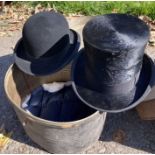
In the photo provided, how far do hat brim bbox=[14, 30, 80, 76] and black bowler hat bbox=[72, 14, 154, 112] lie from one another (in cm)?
9

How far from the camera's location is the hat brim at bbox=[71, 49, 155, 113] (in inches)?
103

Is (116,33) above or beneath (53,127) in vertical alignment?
above

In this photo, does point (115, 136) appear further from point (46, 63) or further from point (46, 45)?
point (46, 45)

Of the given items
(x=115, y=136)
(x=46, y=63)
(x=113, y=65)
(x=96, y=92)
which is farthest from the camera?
(x=115, y=136)

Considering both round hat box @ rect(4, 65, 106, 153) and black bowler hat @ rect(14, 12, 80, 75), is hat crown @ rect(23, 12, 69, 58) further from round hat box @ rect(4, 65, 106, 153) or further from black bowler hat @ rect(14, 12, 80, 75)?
round hat box @ rect(4, 65, 106, 153)

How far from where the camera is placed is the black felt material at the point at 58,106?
10.2 ft

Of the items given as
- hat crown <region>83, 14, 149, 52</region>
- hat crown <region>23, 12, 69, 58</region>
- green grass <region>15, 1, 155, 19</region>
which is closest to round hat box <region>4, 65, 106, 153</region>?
hat crown <region>23, 12, 69, 58</region>

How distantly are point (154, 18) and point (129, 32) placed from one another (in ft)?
6.27

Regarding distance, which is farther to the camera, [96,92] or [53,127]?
[96,92]

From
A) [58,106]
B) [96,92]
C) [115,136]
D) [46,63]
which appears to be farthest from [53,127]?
[115,136]

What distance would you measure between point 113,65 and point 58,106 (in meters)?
0.98

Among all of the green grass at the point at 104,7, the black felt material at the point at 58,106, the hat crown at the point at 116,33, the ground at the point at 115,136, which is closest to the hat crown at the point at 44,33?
the hat crown at the point at 116,33

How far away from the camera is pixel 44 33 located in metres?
2.76

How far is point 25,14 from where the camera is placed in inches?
182
